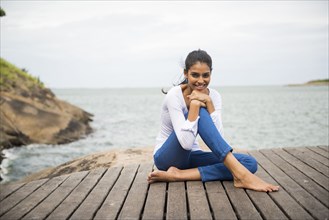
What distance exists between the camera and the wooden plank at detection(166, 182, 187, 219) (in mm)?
2865

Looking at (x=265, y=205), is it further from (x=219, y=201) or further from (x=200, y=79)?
(x=200, y=79)

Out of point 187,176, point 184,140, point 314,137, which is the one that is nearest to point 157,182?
point 187,176

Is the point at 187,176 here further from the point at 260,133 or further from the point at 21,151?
the point at 260,133

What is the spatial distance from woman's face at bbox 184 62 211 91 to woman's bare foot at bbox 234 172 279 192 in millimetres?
1052

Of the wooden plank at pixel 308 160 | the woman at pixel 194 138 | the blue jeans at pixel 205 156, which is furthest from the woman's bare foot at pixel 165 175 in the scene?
the wooden plank at pixel 308 160

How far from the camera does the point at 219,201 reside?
3.15 metres

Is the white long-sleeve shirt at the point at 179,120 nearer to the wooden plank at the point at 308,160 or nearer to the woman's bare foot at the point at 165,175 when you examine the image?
the woman's bare foot at the point at 165,175

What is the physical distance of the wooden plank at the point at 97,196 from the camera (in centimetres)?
296

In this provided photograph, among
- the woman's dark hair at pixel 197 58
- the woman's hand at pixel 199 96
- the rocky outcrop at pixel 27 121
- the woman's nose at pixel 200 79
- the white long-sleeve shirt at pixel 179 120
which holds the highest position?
the woman's dark hair at pixel 197 58

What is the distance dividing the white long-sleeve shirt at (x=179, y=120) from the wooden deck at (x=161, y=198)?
543 millimetres

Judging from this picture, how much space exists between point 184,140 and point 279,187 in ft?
3.80

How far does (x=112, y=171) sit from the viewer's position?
4.52 meters

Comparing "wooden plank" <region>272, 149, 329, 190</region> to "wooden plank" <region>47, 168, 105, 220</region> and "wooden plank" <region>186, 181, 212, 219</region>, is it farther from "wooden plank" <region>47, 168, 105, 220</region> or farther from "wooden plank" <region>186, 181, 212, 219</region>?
"wooden plank" <region>47, 168, 105, 220</region>

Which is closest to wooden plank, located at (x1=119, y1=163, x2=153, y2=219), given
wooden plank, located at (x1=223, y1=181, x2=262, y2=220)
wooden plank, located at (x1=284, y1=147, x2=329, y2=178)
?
wooden plank, located at (x1=223, y1=181, x2=262, y2=220)
